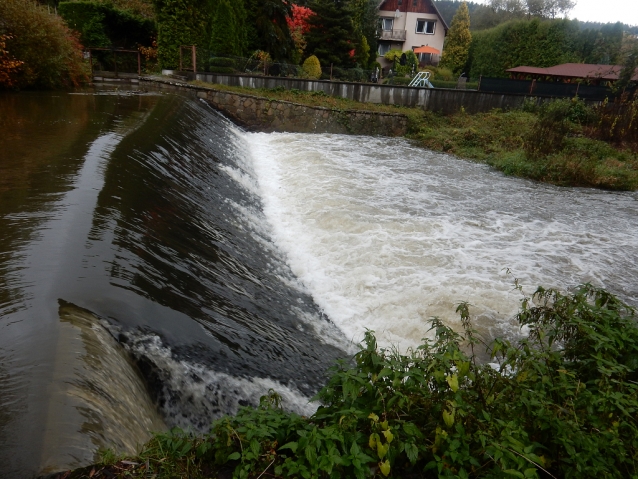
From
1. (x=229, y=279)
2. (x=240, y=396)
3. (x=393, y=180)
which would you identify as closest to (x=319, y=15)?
(x=393, y=180)

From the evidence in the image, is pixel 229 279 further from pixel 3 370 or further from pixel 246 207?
pixel 246 207

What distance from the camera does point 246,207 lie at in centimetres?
812

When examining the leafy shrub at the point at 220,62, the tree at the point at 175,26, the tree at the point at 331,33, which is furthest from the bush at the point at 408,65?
the tree at the point at 175,26

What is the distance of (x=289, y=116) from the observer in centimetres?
1838

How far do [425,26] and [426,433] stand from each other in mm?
45267

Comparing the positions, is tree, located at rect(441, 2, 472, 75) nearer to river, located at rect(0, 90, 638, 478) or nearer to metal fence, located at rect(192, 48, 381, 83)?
metal fence, located at rect(192, 48, 381, 83)

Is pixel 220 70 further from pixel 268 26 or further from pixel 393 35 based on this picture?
pixel 393 35

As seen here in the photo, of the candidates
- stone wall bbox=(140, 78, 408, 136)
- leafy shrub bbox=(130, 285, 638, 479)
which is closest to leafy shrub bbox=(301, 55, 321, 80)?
stone wall bbox=(140, 78, 408, 136)

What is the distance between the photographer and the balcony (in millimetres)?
41719

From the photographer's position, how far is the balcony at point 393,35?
137ft

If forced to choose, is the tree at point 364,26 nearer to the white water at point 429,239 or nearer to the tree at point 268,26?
the tree at point 268,26

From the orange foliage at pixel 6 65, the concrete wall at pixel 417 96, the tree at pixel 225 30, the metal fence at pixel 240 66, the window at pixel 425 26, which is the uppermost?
the window at pixel 425 26

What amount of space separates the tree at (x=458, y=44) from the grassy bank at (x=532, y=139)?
1973 centimetres

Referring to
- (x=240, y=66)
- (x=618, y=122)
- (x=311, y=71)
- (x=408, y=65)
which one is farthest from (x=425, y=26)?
(x=618, y=122)
